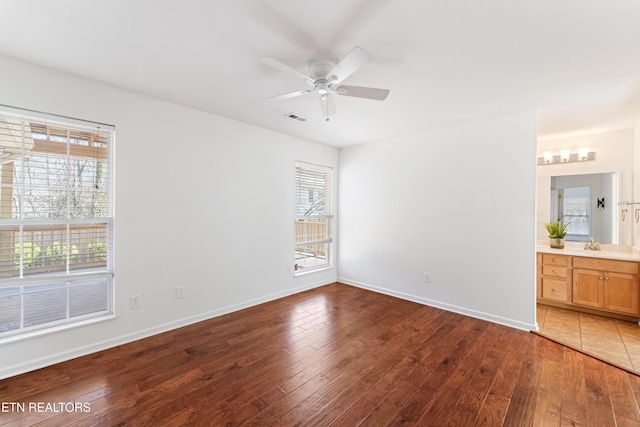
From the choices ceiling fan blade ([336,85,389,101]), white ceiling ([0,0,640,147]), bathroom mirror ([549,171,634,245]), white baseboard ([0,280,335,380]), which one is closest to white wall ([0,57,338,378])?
white baseboard ([0,280,335,380])

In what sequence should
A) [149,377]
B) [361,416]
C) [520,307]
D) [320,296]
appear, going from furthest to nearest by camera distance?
[320,296], [520,307], [149,377], [361,416]

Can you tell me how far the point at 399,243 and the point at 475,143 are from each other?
5.74 feet

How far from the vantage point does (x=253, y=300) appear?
12.4 feet

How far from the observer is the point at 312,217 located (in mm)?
4711

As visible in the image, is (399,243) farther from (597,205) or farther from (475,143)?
(597,205)

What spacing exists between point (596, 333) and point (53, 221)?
223 inches

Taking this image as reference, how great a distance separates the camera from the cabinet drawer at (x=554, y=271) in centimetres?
365

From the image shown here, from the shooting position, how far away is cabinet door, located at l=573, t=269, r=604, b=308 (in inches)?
134

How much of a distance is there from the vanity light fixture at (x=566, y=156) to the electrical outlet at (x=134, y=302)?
5.83 m

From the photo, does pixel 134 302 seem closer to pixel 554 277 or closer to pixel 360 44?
pixel 360 44

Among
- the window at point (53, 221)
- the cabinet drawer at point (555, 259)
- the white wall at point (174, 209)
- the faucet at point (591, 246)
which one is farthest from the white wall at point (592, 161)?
the window at point (53, 221)

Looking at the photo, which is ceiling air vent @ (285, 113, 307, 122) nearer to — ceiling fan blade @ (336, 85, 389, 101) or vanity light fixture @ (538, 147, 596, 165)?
ceiling fan blade @ (336, 85, 389, 101)

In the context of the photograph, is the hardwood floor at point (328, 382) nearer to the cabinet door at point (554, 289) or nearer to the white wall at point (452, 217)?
the white wall at point (452, 217)

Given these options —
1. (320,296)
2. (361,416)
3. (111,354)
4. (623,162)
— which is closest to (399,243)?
(320,296)
